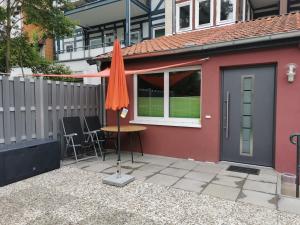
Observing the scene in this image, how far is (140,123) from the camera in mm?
7406

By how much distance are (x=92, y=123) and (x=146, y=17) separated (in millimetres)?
10538

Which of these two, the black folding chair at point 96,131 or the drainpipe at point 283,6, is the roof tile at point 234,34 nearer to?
the black folding chair at point 96,131

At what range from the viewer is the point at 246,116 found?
5.86m

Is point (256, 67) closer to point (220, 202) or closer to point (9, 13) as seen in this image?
point (220, 202)

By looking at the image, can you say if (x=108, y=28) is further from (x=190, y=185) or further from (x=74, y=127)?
(x=190, y=185)

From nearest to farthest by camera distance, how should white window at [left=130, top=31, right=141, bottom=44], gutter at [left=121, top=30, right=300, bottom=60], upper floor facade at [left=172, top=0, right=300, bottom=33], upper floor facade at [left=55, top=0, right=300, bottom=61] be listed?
gutter at [left=121, top=30, right=300, bottom=60], upper floor facade at [left=172, top=0, right=300, bottom=33], upper floor facade at [left=55, top=0, right=300, bottom=61], white window at [left=130, top=31, right=141, bottom=44]

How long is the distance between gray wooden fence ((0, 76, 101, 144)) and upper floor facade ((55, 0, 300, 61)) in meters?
5.40

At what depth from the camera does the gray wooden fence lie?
5.39 metres

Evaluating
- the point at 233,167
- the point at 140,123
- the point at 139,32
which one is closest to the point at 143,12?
the point at 139,32

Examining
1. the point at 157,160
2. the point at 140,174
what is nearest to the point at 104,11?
the point at 157,160

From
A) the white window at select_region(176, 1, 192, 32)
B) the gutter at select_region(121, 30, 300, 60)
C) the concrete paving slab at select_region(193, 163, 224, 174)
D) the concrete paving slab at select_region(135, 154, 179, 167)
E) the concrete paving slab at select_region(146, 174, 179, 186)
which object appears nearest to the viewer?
the concrete paving slab at select_region(146, 174, 179, 186)

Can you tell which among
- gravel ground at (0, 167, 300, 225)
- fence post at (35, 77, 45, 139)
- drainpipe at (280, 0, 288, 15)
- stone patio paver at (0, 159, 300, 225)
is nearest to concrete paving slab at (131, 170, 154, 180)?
stone patio paver at (0, 159, 300, 225)

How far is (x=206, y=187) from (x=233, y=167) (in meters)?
1.56

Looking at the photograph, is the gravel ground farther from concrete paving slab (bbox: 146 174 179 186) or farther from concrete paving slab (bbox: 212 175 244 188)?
concrete paving slab (bbox: 212 175 244 188)
